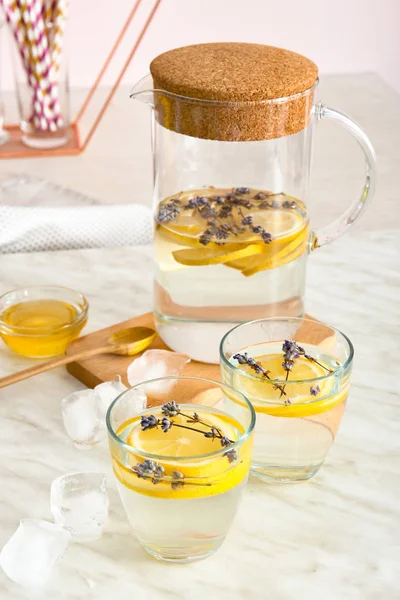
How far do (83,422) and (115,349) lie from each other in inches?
5.3

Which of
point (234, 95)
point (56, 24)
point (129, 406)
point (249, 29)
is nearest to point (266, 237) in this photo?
point (234, 95)

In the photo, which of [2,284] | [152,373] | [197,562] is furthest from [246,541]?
[2,284]

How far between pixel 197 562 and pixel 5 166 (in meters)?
1.26

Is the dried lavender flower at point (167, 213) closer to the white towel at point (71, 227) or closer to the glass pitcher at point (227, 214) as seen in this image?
the glass pitcher at point (227, 214)

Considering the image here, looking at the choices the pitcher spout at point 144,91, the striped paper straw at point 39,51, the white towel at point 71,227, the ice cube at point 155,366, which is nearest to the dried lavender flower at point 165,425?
the ice cube at point 155,366

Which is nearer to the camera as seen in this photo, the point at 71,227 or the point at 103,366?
the point at 103,366

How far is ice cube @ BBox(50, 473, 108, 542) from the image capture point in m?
0.75

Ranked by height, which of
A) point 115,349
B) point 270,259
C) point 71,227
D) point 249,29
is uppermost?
point 270,259

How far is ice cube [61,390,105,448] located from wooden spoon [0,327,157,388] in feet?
0.23

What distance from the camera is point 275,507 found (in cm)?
79

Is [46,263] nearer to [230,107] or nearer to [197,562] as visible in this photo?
[230,107]

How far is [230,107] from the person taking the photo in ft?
2.77

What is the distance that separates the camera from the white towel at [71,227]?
1.34 meters

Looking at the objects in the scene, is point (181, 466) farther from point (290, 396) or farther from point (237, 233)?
point (237, 233)
